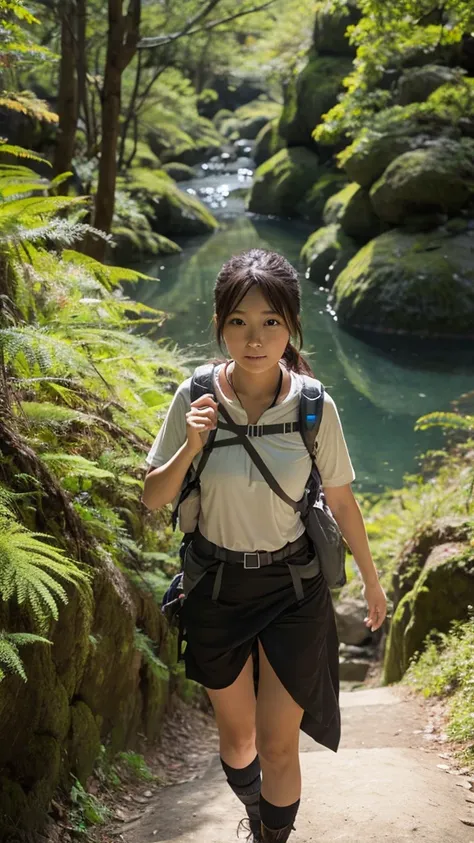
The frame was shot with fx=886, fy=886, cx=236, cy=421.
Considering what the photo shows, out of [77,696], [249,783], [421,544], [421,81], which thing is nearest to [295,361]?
[249,783]

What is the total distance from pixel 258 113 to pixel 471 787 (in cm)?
4580

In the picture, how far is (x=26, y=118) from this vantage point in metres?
19.6

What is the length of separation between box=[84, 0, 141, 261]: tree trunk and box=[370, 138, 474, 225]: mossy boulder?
11.1 m

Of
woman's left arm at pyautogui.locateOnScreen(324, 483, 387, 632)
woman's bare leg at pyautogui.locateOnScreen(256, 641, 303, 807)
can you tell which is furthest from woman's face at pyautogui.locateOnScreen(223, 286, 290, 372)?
woman's bare leg at pyautogui.locateOnScreen(256, 641, 303, 807)

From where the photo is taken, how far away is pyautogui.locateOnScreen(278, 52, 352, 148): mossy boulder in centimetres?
2923

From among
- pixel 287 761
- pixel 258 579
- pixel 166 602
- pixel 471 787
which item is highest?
pixel 258 579

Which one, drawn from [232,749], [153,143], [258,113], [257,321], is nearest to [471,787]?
[232,749]

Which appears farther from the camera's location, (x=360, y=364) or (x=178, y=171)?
(x=178, y=171)

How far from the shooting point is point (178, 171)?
3700 cm

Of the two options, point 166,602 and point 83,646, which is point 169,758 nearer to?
point 83,646

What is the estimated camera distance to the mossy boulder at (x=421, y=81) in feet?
69.6

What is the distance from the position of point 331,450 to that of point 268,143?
119 feet

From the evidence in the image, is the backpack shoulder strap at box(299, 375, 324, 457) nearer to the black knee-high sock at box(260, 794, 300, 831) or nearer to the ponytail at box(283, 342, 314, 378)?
the ponytail at box(283, 342, 314, 378)

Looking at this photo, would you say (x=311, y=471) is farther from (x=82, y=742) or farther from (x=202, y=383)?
(x=82, y=742)
